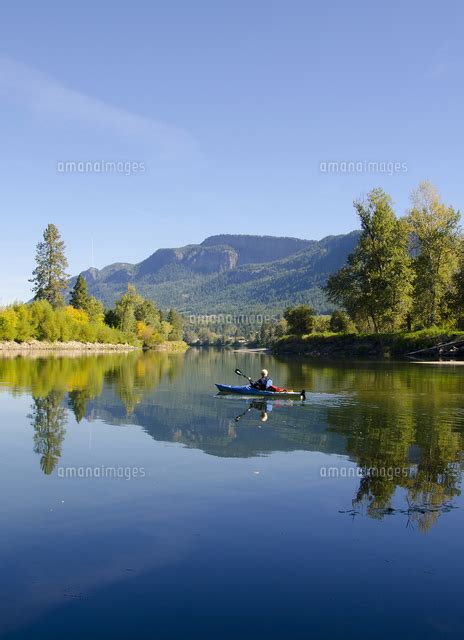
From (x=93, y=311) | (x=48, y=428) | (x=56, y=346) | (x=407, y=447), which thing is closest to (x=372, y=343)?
(x=407, y=447)

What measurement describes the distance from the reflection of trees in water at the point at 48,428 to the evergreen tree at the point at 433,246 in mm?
54284

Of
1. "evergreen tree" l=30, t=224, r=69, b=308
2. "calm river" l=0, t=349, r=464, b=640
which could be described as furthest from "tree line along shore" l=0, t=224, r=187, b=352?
"calm river" l=0, t=349, r=464, b=640

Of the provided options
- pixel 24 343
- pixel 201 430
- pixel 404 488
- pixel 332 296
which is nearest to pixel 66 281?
pixel 24 343

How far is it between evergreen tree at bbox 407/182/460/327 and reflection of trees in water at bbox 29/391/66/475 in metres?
54.3

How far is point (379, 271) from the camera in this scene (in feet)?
236

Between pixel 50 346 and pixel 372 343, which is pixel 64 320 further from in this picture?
pixel 372 343

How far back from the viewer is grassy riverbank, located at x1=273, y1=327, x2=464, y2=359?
217 ft

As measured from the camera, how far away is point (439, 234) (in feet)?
228

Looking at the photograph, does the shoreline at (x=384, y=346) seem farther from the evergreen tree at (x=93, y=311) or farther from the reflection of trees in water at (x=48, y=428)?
the evergreen tree at (x=93, y=311)

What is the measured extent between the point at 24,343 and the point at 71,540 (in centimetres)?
10525

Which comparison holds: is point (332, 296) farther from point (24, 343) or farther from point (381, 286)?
point (24, 343)

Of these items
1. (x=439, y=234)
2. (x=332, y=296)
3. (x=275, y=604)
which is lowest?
(x=275, y=604)

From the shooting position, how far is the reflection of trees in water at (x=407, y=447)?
1152cm

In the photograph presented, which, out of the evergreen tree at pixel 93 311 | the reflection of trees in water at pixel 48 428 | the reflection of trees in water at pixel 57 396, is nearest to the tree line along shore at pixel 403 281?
the reflection of trees in water at pixel 57 396
